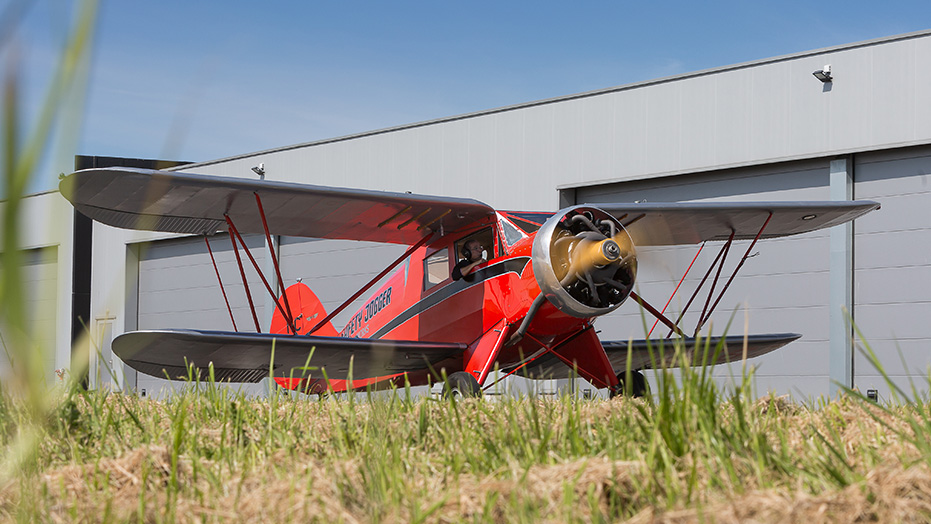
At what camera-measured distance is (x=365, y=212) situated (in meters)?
9.98

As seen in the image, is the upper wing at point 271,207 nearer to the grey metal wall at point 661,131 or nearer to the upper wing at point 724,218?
the upper wing at point 724,218

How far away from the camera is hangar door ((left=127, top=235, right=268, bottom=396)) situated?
24.2 m

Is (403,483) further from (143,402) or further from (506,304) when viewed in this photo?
(506,304)

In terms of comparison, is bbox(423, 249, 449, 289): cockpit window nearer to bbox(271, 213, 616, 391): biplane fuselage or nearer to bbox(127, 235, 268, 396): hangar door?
bbox(271, 213, 616, 391): biplane fuselage

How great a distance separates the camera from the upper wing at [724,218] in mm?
9844

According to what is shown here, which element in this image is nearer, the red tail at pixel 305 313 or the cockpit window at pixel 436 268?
the cockpit window at pixel 436 268

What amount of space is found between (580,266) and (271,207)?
379 cm

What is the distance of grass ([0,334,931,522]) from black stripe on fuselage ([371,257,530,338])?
5582 millimetres

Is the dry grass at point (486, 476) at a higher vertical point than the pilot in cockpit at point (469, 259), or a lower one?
lower

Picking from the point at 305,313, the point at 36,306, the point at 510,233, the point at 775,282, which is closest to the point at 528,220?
the point at 510,233

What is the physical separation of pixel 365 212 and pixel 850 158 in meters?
10.0

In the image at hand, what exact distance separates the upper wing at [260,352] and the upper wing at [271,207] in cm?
122

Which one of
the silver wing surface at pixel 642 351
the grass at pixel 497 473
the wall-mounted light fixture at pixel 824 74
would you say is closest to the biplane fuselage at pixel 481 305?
the silver wing surface at pixel 642 351

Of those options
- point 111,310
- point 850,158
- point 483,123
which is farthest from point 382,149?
point 111,310
